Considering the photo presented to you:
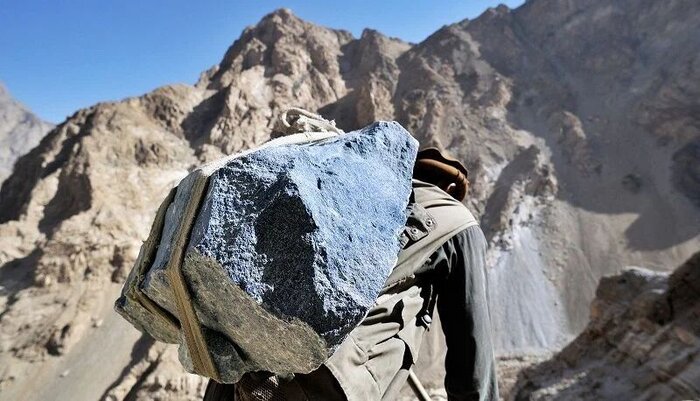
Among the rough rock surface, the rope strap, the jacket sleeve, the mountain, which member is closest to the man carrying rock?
the jacket sleeve

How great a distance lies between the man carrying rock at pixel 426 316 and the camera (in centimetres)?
152

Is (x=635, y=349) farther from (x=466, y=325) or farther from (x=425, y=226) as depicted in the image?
(x=425, y=226)

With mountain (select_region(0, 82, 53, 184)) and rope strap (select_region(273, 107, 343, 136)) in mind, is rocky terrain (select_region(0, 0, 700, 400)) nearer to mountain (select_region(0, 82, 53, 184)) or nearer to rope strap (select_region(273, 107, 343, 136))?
rope strap (select_region(273, 107, 343, 136))

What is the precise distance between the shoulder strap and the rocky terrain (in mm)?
12577

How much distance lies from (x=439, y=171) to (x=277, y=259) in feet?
3.77

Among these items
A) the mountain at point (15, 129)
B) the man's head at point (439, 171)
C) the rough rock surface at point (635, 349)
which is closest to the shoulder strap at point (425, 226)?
the man's head at point (439, 171)

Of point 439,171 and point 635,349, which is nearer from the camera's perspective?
point 439,171

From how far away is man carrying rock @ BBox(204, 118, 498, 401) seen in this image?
1.52m

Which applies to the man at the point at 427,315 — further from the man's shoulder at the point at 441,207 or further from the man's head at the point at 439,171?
the man's head at the point at 439,171

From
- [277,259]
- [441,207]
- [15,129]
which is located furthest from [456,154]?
[15,129]

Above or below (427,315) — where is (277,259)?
above

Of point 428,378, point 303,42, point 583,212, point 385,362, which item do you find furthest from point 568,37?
point 385,362

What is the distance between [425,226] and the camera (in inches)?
65.9

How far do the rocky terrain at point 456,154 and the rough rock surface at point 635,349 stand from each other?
8.28 m
